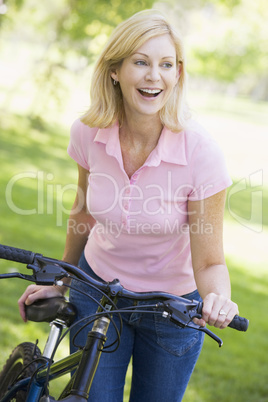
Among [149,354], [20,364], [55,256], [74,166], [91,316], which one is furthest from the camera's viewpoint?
[74,166]

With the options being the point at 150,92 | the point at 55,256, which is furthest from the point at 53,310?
the point at 55,256

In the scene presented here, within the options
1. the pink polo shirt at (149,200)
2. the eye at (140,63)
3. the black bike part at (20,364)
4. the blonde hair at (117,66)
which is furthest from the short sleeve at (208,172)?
the black bike part at (20,364)

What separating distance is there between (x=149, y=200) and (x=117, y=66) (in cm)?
59

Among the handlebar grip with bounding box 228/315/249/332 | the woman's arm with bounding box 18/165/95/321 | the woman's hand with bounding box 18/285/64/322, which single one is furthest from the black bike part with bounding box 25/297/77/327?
the handlebar grip with bounding box 228/315/249/332

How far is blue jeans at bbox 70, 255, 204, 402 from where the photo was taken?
244 centimetres

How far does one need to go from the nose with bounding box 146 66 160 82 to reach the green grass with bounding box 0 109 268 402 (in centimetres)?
247

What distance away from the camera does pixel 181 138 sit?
2.41 meters

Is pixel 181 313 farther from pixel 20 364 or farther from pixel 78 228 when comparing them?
pixel 20 364

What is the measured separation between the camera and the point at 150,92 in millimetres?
2361

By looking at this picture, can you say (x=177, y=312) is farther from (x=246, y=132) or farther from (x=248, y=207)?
(x=246, y=132)

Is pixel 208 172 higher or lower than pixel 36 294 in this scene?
higher

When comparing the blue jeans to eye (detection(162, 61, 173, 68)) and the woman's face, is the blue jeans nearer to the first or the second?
the woman's face

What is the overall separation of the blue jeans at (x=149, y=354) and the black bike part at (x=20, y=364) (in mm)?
231

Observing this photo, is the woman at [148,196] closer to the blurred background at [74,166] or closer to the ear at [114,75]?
the ear at [114,75]
